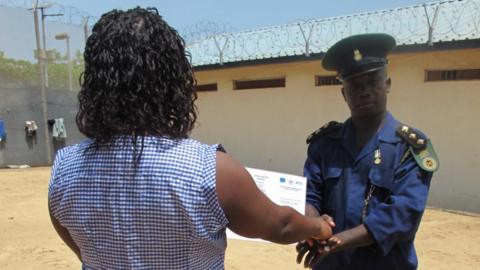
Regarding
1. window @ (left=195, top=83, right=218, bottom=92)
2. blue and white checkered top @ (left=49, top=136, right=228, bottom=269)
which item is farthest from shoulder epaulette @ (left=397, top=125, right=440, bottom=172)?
window @ (left=195, top=83, right=218, bottom=92)

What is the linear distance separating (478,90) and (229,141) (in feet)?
19.5

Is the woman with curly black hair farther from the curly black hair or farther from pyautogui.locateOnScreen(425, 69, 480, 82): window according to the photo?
pyautogui.locateOnScreen(425, 69, 480, 82): window

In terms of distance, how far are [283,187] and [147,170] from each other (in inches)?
30.4

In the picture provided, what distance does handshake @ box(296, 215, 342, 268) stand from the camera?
5.69 feet

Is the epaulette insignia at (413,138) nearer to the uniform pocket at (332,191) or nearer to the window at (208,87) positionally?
the uniform pocket at (332,191)

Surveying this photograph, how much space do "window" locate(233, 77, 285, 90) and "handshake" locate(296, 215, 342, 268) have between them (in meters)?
8.73

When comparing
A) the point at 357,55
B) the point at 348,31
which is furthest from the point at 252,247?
the point at 348,31

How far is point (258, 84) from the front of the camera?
11.0m

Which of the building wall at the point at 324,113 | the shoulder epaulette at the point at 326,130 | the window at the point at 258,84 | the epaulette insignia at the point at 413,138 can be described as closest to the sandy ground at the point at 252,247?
the building wall at the point at 324,113

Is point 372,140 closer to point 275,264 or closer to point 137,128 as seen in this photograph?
point 137,128

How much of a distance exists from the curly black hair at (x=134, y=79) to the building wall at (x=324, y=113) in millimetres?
5666

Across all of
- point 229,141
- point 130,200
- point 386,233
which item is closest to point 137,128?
point 130,200

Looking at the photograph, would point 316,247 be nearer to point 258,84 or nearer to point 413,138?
point 413,138

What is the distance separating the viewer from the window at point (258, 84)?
1053cm
